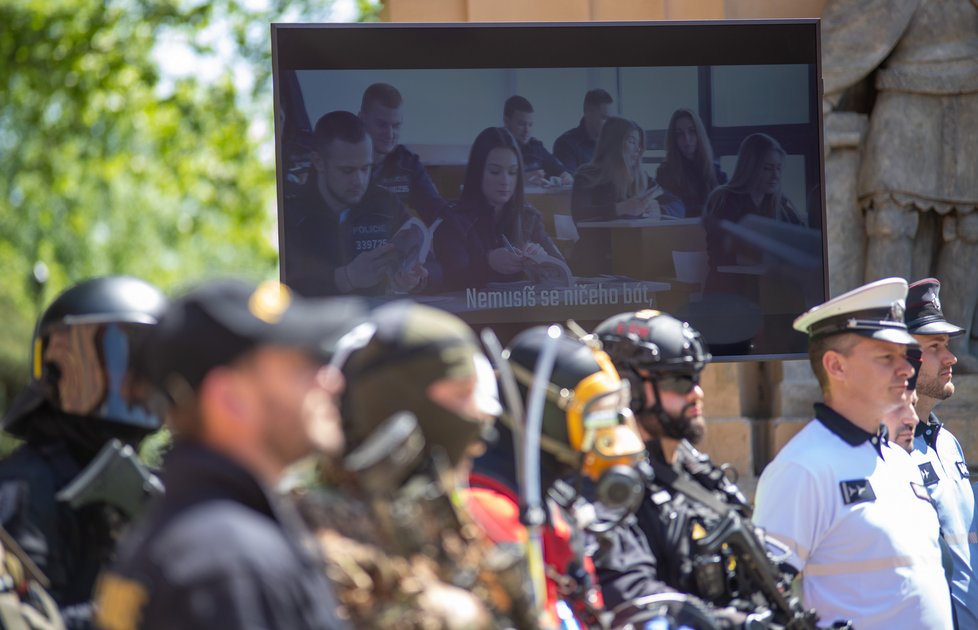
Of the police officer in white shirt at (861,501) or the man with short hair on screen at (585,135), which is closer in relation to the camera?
the police officer in white shirt at (861,501)

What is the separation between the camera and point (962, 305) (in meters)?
7.82

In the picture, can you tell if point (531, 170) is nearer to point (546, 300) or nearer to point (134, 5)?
point (546, 300)

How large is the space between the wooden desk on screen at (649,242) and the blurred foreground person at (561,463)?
285 cm

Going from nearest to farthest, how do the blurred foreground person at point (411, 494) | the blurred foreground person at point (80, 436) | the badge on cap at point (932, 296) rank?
the blurred foreground person at point (411, 494)
the blurred foreground person at point (80, 436)
the badge on cap at point (932, 296)

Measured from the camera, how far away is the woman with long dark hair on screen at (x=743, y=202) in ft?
22.0

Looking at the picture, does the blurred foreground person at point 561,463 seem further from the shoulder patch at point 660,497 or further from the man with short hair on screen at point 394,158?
the man with short hair on screen at point 394,158

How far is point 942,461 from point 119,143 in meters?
14.8

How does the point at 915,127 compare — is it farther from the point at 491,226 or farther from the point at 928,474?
the point at 928,474

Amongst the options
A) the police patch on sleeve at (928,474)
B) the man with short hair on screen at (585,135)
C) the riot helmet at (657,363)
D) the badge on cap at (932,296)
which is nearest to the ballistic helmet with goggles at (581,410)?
the riot helmet at (657,363)

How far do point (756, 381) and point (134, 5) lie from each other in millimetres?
9218

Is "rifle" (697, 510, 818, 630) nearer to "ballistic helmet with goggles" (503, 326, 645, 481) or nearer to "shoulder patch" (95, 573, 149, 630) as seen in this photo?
"ballistic helmet with goggles" (503, 326, 645, 481)

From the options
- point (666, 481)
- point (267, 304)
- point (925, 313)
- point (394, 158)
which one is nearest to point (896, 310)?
point (925, 313)

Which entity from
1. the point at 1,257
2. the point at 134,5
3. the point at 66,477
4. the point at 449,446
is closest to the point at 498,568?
the point at 449,446

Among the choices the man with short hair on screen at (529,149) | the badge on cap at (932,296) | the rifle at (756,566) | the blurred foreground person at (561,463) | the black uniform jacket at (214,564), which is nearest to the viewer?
the black uniform jacket at (214,564)
